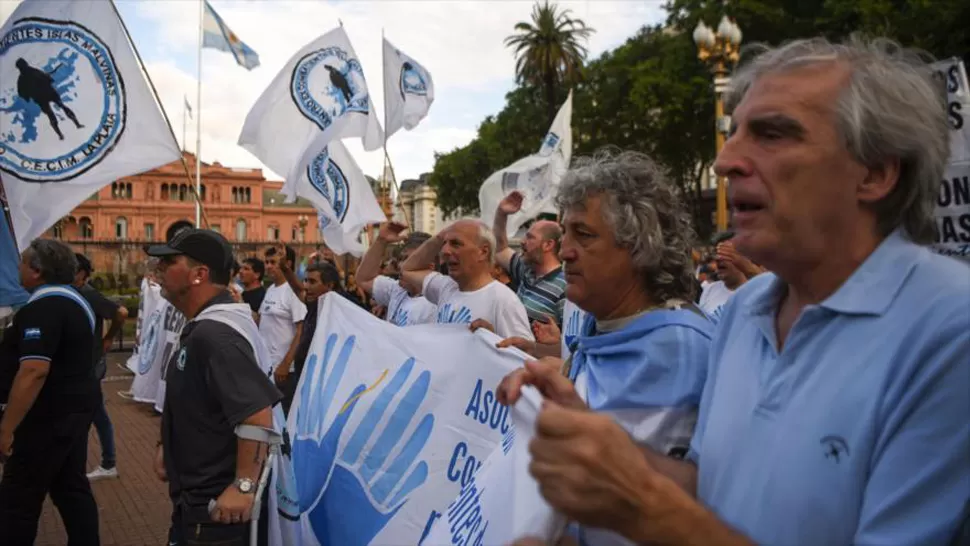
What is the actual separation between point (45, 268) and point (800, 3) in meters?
25.0

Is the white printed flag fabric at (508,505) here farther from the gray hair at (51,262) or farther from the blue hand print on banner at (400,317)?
the blue hand print on banner at (400,317)

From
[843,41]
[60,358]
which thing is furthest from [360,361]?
[843,41]

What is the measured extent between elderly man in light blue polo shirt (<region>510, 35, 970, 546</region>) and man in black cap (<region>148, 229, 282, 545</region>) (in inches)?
95.8

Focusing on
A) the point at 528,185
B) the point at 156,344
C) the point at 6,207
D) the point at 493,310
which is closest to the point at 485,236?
the point at 493,310

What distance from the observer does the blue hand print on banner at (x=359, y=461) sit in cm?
345

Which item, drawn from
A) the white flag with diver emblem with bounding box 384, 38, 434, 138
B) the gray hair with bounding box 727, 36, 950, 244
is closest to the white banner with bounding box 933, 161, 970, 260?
the gray hair with bounding box 727, 36, 950, 244

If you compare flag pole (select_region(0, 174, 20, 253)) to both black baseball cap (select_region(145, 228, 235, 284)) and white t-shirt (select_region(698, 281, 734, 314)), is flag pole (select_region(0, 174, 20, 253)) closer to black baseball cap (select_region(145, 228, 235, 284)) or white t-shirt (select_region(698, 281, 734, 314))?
black baseball cap (select_region(145, 228, 235, 284))

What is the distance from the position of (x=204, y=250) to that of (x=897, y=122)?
3.35 metres

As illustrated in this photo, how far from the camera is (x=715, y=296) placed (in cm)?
608

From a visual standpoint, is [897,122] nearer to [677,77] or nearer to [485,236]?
[485,236]

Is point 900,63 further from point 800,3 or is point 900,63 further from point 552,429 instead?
point 800,3

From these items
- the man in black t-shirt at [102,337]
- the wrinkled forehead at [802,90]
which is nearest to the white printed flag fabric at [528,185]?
the man in black t-shirt at [102,337]

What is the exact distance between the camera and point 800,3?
2470 centimetres

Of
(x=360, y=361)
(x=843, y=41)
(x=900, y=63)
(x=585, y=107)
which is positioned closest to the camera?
(x=900, y=63)
